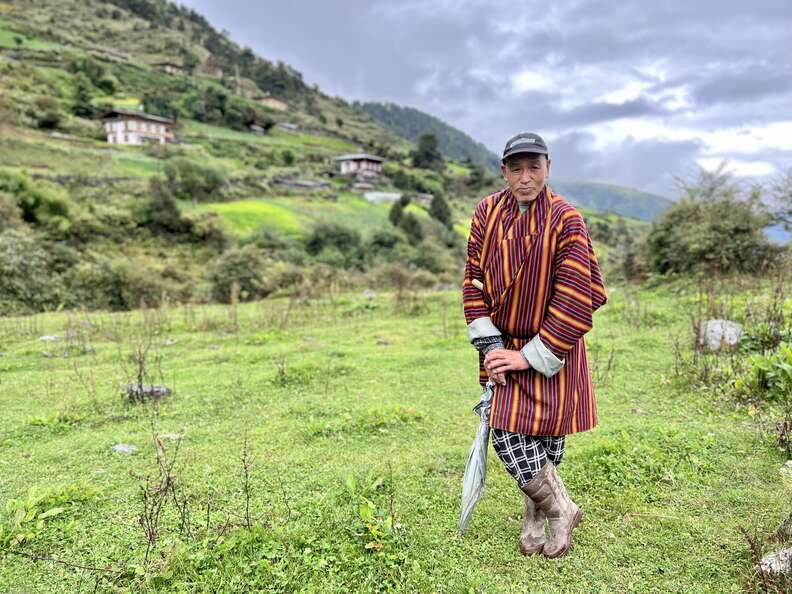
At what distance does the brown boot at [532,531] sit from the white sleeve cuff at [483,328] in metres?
1.02

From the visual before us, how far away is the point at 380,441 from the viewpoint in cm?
466

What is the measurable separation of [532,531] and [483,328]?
129 cm

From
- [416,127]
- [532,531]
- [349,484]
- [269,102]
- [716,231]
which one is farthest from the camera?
[416,127]

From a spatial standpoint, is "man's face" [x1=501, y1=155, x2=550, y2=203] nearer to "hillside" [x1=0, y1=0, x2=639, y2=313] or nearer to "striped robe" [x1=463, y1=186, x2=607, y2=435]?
"striped robe" [x1=463, y1=186, x2=607, y2=435]

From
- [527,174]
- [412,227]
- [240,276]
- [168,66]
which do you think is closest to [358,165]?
[412,227]

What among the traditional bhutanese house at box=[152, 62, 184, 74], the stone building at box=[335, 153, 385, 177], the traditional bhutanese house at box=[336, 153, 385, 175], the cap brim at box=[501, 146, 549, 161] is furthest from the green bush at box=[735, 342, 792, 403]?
the traditional bhutanese house at box=[152, 62, 184, 74]

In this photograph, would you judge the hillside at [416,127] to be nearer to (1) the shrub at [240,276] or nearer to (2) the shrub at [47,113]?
(2) the shrub at [47,113]

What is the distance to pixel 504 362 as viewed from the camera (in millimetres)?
2613

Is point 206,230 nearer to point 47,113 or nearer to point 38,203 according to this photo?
point 38,203

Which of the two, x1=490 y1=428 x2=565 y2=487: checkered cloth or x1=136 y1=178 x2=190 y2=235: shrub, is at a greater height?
x1=136 y1=178 x2=190 y2=235: shrub

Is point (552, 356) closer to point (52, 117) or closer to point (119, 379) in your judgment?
point (119, 379)

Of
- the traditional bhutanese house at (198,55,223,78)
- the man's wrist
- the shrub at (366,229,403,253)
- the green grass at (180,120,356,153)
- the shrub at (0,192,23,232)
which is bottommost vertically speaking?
the man's wrist

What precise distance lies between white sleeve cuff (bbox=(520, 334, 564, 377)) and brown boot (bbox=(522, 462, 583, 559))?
1.98 ft

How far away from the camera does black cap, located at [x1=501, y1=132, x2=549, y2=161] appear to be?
2493 millimetres
